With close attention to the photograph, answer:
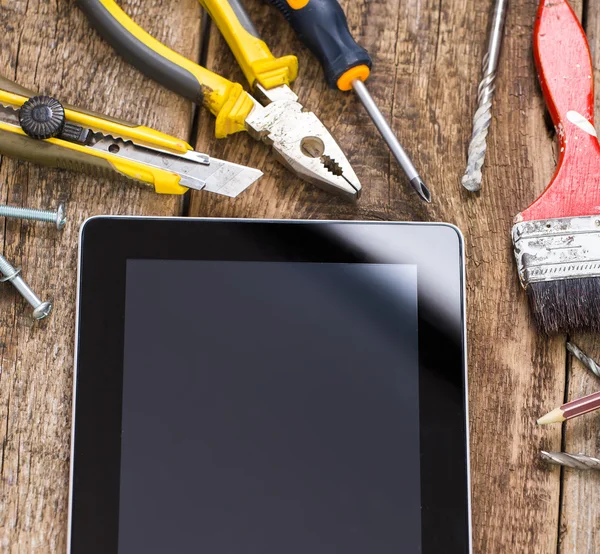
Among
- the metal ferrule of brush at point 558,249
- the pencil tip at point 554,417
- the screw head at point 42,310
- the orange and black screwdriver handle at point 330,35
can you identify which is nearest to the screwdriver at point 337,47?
the orange and black screwdriver handle at point 330,35

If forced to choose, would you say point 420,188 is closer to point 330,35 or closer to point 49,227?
point 330,35

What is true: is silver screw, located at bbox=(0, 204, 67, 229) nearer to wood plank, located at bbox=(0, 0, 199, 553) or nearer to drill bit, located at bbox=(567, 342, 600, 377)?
wood plank, located at bbox=(0, 0, 199, 553)

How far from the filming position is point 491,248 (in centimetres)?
66

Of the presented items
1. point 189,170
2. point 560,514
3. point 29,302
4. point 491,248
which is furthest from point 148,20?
point 560,514

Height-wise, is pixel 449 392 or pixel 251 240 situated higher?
pixel 251 240

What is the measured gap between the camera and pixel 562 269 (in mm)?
616

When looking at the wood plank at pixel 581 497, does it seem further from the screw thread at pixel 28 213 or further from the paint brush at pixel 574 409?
the screw thread at pixel 28 213

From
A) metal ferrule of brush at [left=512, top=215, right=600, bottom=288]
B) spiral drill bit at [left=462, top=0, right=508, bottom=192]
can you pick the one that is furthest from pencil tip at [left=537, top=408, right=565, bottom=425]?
spiral drill bit at [left=462, top=0, right=508, bottom=192]

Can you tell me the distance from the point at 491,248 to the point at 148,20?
44cm

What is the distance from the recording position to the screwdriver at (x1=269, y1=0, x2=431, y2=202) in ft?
2.07

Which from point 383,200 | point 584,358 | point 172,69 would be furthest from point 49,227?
point 584,358

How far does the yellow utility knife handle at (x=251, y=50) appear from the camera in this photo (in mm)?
637

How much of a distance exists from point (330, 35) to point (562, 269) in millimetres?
324

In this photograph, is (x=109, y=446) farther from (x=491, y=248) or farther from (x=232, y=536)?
(x=491, y=248)
